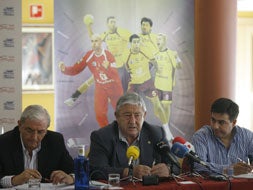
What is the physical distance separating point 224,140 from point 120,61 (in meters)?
1.97

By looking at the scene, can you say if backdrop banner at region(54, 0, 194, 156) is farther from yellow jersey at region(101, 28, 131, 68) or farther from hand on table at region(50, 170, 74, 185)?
hand on table at region(50, 170, 74, 185)

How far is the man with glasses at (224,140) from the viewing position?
12.2ft

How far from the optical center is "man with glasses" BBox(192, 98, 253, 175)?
372cm

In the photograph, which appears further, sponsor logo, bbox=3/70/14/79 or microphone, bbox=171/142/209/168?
sponsor logo, bbox=3/70/14/79

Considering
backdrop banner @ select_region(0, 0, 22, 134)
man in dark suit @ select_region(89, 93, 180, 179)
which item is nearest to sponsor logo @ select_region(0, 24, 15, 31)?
backdrop banner @ select_region(0, 0, 22, 134)

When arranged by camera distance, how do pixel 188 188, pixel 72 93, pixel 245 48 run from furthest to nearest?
pixel 245 48
pixel 72 93
pixel 188 188

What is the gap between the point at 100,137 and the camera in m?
3.52

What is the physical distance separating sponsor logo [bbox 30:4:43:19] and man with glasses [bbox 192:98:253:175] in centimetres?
460

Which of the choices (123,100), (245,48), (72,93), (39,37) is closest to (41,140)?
(123,100)

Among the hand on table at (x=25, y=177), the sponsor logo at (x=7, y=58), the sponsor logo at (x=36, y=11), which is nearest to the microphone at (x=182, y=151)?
the hand on table at (x=25, y=177)

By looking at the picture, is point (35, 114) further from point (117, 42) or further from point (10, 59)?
point (117, 42)

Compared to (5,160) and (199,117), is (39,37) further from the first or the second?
(5,160)

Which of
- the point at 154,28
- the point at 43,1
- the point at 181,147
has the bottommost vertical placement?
the point at 181,147

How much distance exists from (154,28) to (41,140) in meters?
2.57
